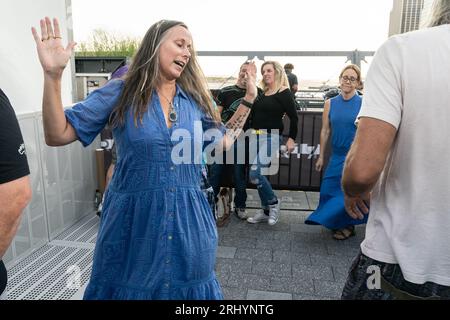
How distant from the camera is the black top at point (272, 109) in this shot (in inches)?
185

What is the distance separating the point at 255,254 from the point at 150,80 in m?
2.60

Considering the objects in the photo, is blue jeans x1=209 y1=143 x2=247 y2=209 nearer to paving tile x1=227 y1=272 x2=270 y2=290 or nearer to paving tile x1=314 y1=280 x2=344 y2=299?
paving tile x1=227 y1=272 x2=270 y2=290

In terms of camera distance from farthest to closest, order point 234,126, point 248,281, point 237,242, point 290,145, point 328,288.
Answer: point 290,145 → point 237,242 → point 248,281 → point 328,288 → point 234,126

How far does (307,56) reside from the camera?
23.1 ft

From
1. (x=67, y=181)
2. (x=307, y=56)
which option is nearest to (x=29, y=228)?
(x=67, y=181)

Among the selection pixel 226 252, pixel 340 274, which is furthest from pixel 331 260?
pixel 226 252

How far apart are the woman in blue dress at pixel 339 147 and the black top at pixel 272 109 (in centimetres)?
48

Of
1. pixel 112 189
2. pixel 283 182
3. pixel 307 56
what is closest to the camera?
pixel 112 189

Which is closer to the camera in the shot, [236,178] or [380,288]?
[380,288]

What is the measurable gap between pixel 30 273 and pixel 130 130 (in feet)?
7.44

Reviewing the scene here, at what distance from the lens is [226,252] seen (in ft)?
13.1

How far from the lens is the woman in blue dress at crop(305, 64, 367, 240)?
418cm

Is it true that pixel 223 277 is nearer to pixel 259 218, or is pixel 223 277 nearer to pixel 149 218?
pixel 259 218
